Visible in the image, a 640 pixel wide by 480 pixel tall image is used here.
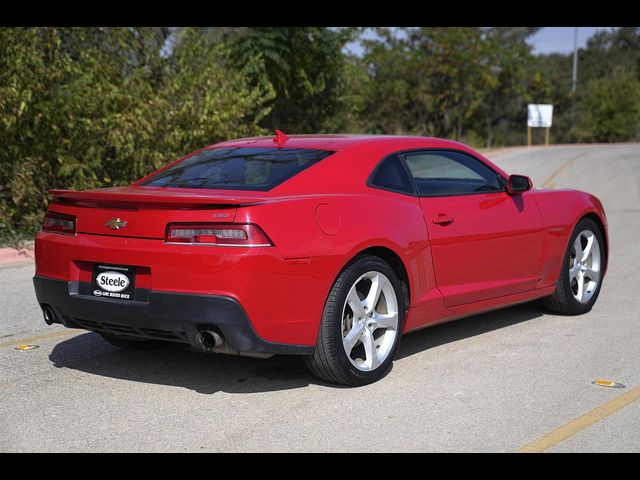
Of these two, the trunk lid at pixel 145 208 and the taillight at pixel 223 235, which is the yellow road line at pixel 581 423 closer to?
the taillight at pixel 223 235

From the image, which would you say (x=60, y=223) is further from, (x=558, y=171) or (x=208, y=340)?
(x=558, y=171)

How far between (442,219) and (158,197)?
1.98 meters

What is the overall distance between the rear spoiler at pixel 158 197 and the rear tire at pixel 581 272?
129 inches

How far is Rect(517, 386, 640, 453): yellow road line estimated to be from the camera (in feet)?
14.4

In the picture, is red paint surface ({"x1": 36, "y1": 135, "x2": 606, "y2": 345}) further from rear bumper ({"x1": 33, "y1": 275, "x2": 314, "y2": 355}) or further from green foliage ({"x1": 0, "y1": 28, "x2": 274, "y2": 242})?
green foliage ({"x1": 0, "y1": 28, "x2": 274, "y2": 242})

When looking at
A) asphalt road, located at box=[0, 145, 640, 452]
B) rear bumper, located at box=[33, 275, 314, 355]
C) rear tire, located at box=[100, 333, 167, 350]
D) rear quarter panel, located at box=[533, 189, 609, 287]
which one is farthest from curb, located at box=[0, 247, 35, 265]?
rear quarter panel, located at box=[533, 189, 609, 287]

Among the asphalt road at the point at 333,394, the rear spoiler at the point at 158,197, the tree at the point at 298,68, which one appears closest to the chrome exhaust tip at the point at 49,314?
the asphalt road at the point at 333,394

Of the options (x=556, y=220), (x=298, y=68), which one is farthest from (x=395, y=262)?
(x=298, y=68)

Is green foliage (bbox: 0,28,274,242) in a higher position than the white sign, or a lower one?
higher

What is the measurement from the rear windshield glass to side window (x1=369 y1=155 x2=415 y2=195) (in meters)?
0.35

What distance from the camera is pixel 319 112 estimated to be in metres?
29.2

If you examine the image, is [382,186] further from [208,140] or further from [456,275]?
[208,140]

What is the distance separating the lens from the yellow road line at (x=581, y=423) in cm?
440
